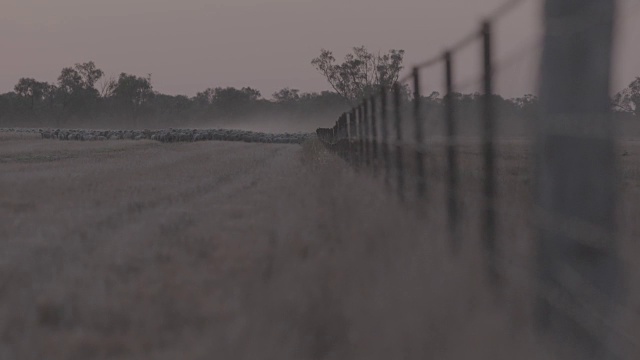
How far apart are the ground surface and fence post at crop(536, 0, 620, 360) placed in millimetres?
203

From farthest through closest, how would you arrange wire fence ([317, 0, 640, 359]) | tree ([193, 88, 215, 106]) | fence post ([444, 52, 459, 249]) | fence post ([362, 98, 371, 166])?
tree ([193, 88, 215, 106]) → fence post ([362, 98, 371, 166]) → fence post ([444, 52, 459, 249]) → wire fence ([317, 0, 640, 359])

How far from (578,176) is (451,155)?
8.49ft

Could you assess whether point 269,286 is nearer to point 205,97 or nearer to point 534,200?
point 534,200

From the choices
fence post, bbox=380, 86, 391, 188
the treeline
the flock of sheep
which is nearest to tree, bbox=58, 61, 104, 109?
the treeline

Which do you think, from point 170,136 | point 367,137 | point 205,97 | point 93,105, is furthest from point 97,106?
point 367,137

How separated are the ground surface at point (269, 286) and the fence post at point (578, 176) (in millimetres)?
203

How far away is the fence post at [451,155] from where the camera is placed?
685 cm

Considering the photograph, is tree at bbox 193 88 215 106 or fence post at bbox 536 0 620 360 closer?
fence post at bbox 536 0 620 360

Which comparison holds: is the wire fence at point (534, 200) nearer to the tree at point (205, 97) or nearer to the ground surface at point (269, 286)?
the ground surface at point (269, 286)

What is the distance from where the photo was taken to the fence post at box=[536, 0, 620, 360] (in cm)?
419

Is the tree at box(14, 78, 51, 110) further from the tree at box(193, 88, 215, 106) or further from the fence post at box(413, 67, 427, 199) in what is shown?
the fence post at box(413, 67, 427, 199)

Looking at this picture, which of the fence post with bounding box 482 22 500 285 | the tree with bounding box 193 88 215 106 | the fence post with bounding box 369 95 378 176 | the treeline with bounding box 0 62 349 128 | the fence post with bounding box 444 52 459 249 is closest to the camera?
the fence post with bounding box 482 22 500 285

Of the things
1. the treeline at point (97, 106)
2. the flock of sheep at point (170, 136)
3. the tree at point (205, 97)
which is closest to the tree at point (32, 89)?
the treeline at point (97, 106)

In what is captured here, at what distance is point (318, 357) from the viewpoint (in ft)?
14.2
